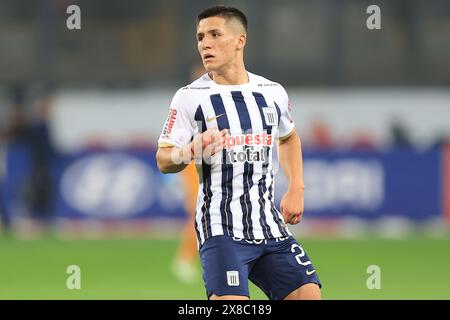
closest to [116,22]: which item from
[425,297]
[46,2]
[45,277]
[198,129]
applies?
[46,2]

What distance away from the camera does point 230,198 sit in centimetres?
635

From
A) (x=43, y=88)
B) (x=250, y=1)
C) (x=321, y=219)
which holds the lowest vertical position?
(x=321, y=219)

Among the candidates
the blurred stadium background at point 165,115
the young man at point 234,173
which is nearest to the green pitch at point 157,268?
the blurred stadium background at point 165,115

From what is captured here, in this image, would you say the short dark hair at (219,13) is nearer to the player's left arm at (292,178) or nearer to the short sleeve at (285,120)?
the short sleeve at (285,120)

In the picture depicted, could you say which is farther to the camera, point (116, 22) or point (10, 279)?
point (116, 22)

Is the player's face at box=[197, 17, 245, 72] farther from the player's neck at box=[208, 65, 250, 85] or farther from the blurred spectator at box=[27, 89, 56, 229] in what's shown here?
the blurred spectator at box=[27, 89, 56, 229]

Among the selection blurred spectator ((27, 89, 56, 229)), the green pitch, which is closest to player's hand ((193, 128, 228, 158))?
the green pitch

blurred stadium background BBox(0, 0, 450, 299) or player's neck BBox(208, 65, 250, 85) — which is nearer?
player's neck BBox(208, 65, 250, 85)

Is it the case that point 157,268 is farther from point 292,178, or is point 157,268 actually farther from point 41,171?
point 292,178

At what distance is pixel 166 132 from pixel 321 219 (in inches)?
450

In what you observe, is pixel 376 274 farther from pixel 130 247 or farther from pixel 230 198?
pixel 230 198

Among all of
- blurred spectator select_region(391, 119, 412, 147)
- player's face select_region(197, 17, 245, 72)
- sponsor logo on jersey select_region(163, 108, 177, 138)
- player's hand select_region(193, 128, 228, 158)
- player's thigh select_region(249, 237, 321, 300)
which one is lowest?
blurred spectator select_region(391, 119, 412, 147)

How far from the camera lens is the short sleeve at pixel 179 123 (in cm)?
625

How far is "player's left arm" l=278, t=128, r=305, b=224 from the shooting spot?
6.45 m
